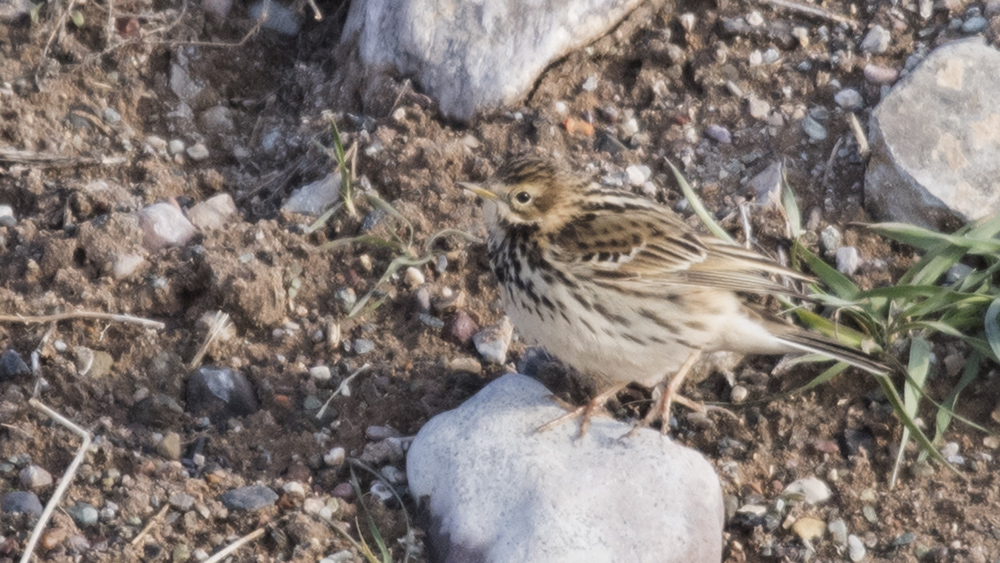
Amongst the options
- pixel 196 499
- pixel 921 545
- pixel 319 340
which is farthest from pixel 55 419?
pixel 921 545

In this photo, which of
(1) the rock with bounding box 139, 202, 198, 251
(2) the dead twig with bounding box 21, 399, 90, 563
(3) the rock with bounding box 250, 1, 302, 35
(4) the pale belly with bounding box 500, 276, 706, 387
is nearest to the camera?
(2) the dead twig with bounding box 21, 399, 90, 563

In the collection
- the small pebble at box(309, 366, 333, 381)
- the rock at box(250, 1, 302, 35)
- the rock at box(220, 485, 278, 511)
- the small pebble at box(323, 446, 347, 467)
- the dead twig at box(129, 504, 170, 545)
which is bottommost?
the small pebble at box(323, 446, 347, 467)

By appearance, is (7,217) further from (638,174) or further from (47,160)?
(638,174)

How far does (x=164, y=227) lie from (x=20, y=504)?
1773 mm

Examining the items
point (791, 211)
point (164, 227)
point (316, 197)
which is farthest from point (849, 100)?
point (164, 227)

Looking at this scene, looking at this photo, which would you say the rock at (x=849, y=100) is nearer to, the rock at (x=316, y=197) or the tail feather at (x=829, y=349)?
the tail feather at (x=829, y=349)

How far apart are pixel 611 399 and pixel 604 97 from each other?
200cm

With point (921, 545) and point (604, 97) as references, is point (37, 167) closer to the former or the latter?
point (604, 97)

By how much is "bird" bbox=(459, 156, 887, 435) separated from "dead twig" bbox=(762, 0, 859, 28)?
2.14 m

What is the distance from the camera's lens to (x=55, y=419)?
17.9 feet

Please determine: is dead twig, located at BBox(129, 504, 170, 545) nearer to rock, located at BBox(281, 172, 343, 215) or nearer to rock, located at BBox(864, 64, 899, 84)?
rock, located at BBox(281, 172, 343, 215)

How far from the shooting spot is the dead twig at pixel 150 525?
16.6 ft

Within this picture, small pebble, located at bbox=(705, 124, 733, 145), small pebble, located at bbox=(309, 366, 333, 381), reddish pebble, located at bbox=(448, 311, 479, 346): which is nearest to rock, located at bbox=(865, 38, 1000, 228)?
small pebble, located at bbox=(705, 124, 733, 145)

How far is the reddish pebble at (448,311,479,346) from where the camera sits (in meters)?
6.27
